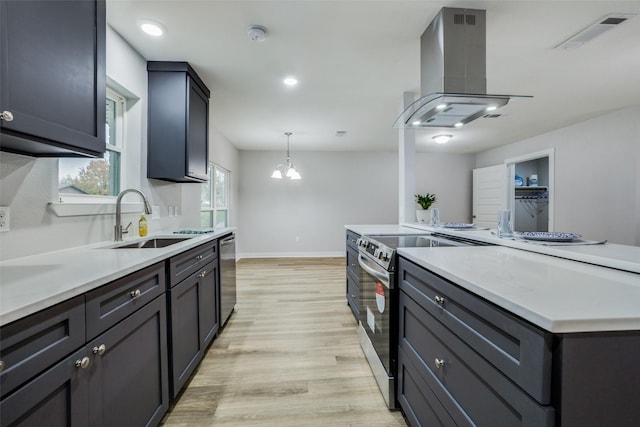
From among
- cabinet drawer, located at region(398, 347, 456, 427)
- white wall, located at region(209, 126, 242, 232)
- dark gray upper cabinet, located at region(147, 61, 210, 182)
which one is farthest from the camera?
white wall, located at region(209, 126, 242, 232)

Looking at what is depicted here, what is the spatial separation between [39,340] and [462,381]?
1.31 metres

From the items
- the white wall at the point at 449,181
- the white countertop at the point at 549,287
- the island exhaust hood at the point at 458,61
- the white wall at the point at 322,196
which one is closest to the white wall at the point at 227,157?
the white wall at the point at 322,196

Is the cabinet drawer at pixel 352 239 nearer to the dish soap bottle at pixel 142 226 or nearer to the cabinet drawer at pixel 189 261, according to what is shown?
the cabinet drawer at pixel 189 261

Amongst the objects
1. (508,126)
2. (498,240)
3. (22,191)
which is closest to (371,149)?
(508,126)

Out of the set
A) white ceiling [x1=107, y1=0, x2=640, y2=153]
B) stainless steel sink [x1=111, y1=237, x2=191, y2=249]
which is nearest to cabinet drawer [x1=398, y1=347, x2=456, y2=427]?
stainless steel sink [x1=111, y1=237, x2=191, y2=249]

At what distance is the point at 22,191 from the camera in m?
1.32

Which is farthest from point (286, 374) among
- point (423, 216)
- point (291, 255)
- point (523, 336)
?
point (291, 255)

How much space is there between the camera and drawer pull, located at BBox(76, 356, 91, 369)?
0.87 m

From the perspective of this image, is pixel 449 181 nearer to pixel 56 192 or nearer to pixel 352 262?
pixel 352 262

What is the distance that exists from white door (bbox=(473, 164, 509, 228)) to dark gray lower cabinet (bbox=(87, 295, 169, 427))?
606 centimetres

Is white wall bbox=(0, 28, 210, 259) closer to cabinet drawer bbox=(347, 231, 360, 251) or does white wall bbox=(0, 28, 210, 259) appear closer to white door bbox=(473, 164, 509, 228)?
cabinet drawer bbox=(347, 231, 360, 251)

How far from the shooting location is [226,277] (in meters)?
2.67

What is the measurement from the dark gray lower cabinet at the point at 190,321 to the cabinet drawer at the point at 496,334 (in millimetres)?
1366

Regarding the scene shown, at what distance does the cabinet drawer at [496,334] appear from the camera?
65 cm
